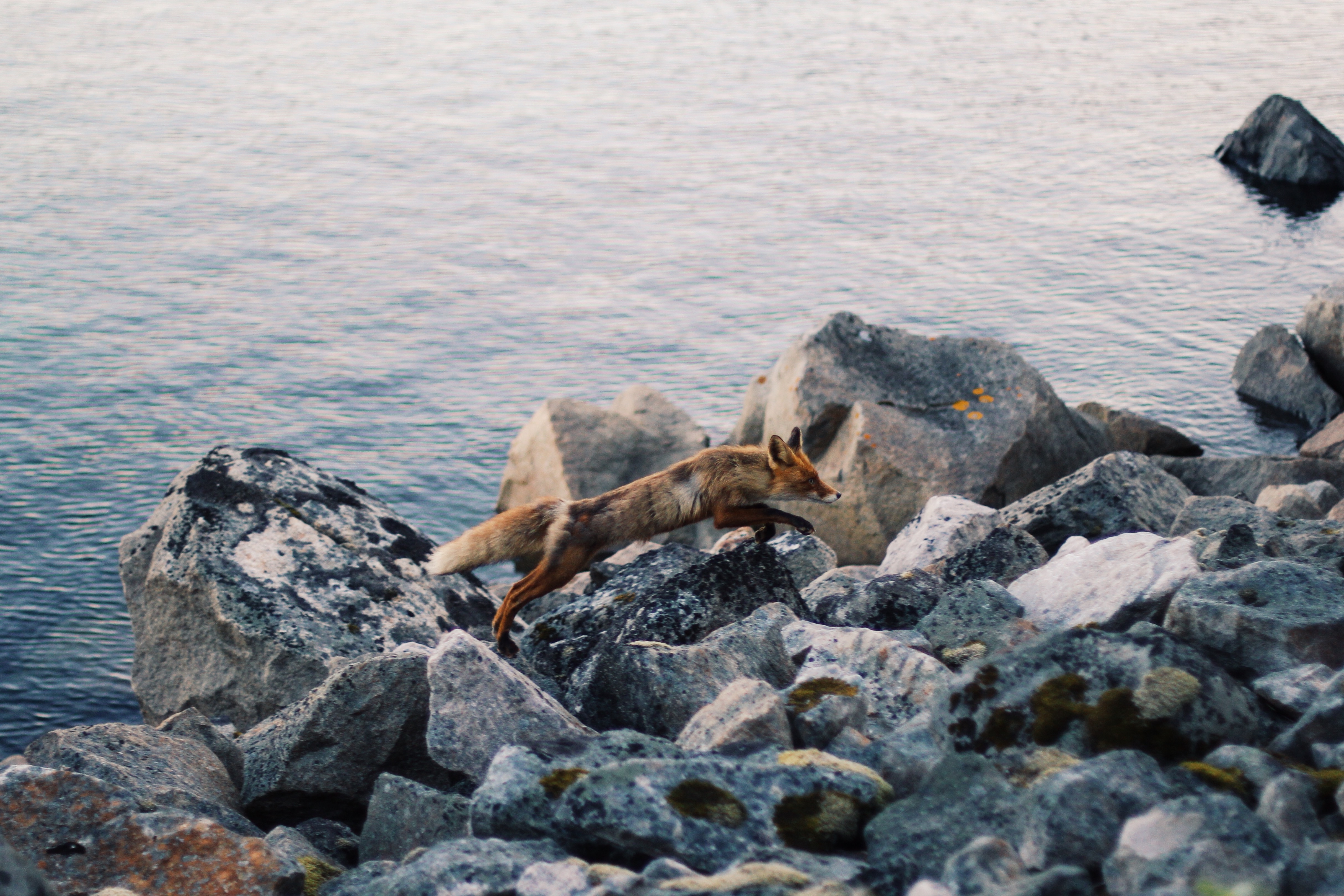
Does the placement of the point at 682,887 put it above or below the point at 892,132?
below

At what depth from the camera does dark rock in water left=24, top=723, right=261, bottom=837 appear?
26.7 ft

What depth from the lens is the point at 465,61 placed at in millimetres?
48906

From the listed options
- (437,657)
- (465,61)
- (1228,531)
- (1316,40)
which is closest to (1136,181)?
(1316,40)

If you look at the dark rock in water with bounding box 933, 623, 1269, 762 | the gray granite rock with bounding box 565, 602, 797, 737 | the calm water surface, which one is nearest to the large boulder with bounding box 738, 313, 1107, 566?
the calm water surface

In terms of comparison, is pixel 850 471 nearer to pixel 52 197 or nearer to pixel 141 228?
pixel 141 228

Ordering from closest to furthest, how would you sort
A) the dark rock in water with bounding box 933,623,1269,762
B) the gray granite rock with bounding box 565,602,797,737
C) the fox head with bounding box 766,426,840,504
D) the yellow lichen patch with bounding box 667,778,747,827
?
the yellow lichen patch with bounding box 667,778,747,827 → the dark rock in water with bounding box 933,623,1269,762 → the gray granite rock with bounding box 565,602,797,737 → the fox head with bounding box 766,426,840,504

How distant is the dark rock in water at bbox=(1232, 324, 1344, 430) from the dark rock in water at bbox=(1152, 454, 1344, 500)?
16.4ft

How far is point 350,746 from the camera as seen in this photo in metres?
8.80

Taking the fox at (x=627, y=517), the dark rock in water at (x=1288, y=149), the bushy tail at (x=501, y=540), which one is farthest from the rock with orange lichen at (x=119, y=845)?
the dark rock in water at (x=1288, y=149)

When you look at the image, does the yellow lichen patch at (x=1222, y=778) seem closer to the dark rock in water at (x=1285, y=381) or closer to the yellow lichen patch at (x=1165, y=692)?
the yellow lichen patch at (x=1165, y=692)

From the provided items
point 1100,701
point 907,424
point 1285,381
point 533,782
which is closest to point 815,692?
point 1100,701

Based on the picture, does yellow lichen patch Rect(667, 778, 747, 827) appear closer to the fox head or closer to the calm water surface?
the fox head

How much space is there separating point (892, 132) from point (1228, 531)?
3355cm

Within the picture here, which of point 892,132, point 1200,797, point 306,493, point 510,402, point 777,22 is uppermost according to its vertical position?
point 777,22
